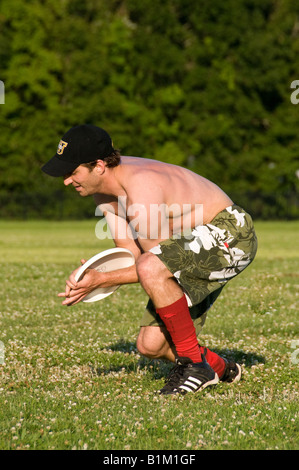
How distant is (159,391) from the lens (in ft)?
20.7

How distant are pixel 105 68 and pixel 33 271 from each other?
40803mm

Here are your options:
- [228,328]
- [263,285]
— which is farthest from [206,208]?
[263,285]

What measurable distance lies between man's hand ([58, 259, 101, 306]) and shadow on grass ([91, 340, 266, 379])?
0.97 m

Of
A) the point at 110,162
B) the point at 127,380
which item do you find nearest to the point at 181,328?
the point at 127,380

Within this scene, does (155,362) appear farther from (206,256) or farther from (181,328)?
(206,256)

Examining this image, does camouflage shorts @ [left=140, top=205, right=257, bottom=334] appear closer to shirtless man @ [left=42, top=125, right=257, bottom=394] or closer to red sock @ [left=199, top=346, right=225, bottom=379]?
shirtless man @ [left=42, top=125, right=257, bottom=394]

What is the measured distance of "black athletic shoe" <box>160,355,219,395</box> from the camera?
20.5 ft

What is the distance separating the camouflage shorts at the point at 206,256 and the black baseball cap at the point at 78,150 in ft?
3.13

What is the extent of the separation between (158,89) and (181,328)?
53.0 meters

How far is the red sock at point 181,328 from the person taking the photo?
20.4 feet

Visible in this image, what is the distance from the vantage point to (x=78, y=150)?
6164mm

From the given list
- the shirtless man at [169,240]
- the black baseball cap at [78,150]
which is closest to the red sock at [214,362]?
the shirtless man at [169,240]

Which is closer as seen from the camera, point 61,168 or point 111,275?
point 61,168
